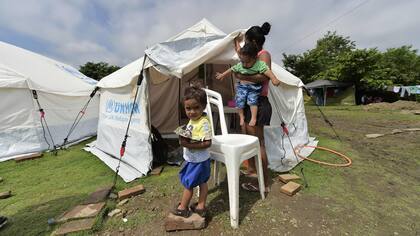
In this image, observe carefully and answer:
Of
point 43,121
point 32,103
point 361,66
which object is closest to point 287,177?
point 43,121

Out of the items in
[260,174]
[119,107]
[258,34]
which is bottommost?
[260,174]

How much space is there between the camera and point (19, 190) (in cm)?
289

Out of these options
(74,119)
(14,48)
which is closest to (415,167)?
(74,119)

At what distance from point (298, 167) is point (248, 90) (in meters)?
1.67

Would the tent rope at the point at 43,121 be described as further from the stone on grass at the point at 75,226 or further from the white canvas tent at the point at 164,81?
the stone on grass at the point at 75,226

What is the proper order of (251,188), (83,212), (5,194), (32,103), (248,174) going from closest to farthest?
(83,212) → (251,188) → (5,194) → (248,174) → (32,103)

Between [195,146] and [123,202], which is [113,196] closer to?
[123,202]

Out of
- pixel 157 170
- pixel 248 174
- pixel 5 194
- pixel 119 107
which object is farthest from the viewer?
pixel 119 107

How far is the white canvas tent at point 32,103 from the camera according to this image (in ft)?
14.6

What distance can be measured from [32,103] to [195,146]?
4815 millimetres

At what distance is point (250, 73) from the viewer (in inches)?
91.4

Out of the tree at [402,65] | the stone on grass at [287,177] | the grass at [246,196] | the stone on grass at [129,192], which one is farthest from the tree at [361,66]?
the stone on grass at [129,192]

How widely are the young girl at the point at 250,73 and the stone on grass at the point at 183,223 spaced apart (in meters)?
1.14

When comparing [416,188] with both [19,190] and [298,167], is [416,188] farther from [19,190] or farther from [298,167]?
[19,190]
